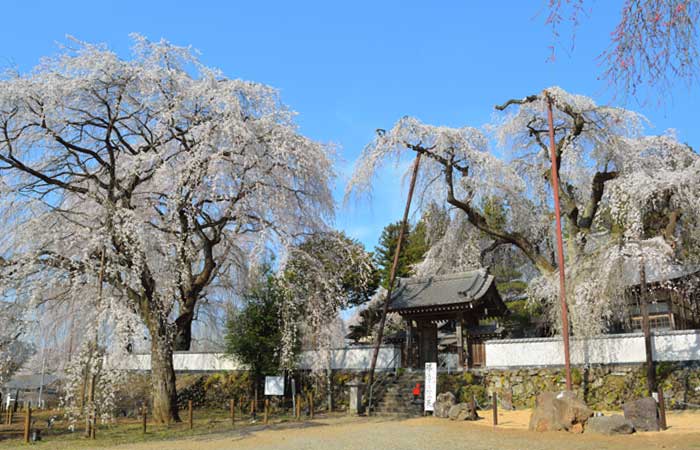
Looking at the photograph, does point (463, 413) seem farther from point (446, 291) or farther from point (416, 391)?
point (446, 291)

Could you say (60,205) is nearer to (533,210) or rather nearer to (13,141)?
(13,141)

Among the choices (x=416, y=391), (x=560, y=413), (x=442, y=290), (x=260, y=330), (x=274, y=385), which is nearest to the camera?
(x=560, y=413)

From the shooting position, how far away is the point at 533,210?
20.8 meters

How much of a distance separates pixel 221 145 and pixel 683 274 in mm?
14343

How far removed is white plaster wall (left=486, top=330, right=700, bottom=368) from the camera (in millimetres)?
15234

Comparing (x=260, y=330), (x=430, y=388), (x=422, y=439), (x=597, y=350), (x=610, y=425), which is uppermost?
(x=260, y=330)

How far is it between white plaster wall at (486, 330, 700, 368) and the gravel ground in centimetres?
217

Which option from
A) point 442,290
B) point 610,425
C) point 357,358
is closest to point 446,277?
point 442,290

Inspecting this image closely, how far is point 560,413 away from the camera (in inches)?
460

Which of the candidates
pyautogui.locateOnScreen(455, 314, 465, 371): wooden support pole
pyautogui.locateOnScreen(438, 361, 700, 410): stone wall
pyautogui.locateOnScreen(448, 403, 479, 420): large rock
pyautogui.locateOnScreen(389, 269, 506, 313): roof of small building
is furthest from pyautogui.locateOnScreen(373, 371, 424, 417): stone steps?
pyautogui.locateOnScreen(389, 269, 506, 313): roof of small building

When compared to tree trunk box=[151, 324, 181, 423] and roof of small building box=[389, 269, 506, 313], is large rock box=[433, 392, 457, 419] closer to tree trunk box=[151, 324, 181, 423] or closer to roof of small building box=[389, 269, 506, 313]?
roof of small building box=[389, 269, 506, 313]

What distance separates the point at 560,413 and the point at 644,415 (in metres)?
1.63

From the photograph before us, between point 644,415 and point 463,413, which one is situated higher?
point 644,415

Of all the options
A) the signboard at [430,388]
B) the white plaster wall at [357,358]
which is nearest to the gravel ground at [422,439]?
the signboard at [430,388]
